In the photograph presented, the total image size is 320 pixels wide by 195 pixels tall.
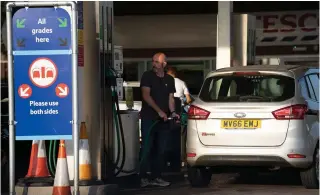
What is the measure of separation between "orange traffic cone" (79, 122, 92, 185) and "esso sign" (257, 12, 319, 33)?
40.0 feet

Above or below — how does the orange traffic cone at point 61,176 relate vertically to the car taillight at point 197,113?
below

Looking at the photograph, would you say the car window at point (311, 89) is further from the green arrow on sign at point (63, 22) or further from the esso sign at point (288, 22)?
the esso sign at point (288, 22)

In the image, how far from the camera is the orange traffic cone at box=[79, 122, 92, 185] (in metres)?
8.71

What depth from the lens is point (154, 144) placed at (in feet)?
33.2

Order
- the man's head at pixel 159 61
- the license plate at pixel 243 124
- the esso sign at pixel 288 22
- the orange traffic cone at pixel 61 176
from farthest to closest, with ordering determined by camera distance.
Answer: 1. the esso sign at pixel 288 22
2. the man's head at pixel 159 61
3. the license plate at pixel 243 124
4. the orange traffic cone at pixel 61 176

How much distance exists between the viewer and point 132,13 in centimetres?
2109

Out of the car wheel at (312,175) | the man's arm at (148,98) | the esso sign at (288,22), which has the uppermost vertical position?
the esso sign at (288,22)

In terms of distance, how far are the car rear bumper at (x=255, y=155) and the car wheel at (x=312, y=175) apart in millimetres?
173

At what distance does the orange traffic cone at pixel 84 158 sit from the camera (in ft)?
28.6

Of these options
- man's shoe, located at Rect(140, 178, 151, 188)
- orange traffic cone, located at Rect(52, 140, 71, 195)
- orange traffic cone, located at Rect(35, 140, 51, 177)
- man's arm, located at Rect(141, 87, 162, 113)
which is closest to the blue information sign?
orange traffic cone, located at Rect(52, 140, 71, 195)

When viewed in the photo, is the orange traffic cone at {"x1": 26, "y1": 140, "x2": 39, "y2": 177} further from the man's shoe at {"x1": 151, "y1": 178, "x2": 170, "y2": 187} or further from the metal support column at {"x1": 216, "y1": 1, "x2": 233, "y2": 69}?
the metal support column at {"x1": 216, "y1": 1, "x2": 233, "y2": 69}

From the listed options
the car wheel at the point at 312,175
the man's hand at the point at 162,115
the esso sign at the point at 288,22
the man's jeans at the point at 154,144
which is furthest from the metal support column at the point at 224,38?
the car wheel at the point at 312,175

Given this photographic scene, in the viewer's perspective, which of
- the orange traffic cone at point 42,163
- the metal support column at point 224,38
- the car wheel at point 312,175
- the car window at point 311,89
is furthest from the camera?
the metal support column at point 224,38

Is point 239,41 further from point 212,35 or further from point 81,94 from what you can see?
point 81,94
